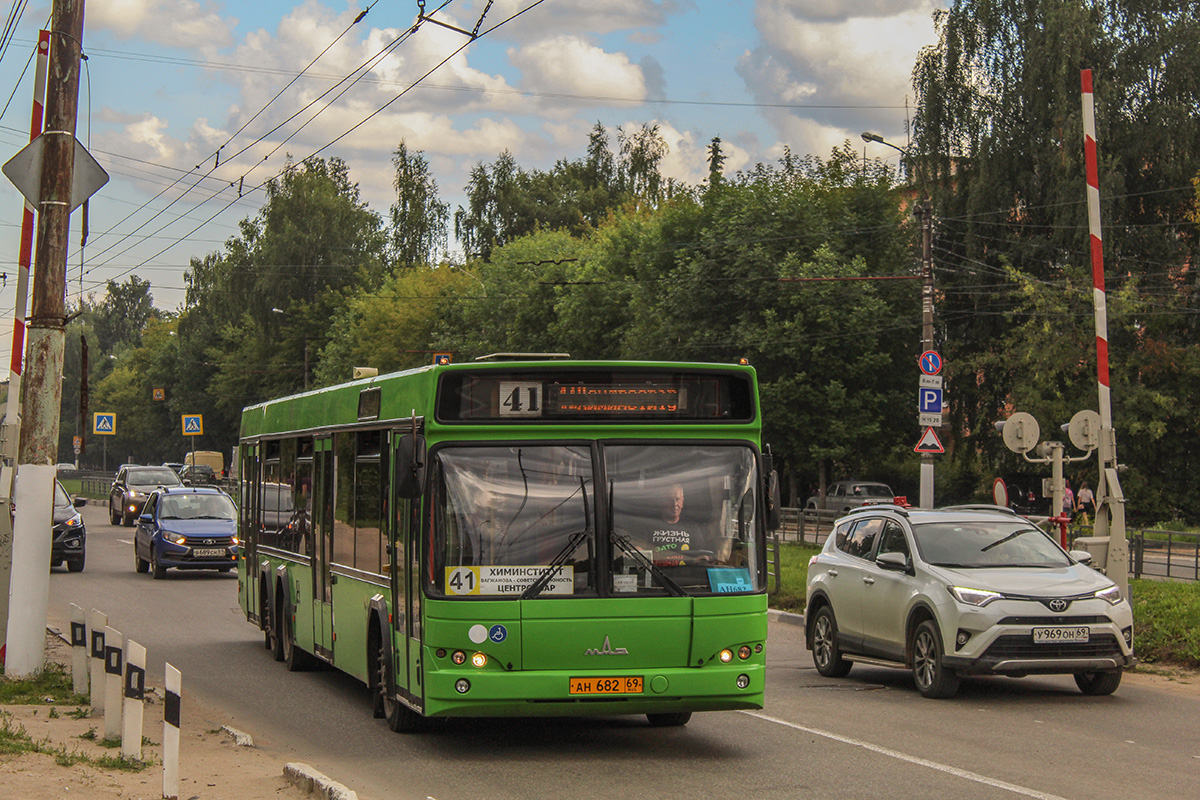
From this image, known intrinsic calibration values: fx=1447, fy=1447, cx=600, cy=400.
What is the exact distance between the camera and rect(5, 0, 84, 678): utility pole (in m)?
12.3

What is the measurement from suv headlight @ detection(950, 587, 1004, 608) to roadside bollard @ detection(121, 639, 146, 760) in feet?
22.5

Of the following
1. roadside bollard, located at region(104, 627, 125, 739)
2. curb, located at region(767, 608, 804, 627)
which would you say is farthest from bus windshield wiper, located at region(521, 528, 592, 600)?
curb, located at region(767, 608, 804, 627)

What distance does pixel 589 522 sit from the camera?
9148mm

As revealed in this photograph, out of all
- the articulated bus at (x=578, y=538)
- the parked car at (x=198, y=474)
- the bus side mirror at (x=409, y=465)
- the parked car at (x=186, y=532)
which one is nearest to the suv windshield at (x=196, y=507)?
the parked car at (x=186, y=532)

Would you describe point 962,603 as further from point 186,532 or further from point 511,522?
point 186,532

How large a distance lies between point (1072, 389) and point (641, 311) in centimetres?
1695

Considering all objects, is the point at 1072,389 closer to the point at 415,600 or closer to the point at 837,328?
the point at 837,328

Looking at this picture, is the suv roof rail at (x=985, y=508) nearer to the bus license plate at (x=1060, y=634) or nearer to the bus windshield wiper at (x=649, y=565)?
the bus license plate at (x=1060, y=634)

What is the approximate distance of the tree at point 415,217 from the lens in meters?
88.4

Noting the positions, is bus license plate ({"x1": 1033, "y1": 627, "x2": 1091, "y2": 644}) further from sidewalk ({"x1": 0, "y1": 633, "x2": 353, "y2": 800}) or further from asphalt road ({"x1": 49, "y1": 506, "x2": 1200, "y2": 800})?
sidewalk ({"x1": 0, "y1": 633, "x2": 353, "y2": 800})

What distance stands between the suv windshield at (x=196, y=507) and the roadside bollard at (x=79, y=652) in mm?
16598

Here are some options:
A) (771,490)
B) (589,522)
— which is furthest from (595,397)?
(771,490)

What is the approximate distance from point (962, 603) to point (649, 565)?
418 cm

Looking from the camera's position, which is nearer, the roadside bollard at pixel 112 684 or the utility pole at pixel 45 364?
the roadside bollard at pixel 112 684
